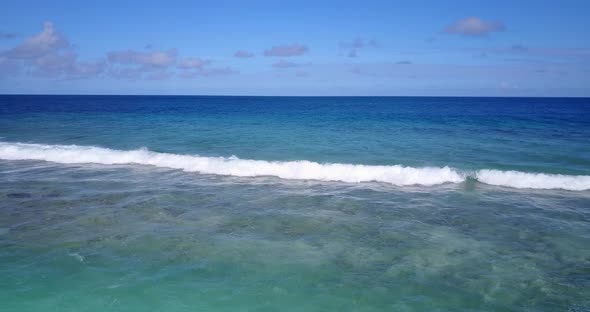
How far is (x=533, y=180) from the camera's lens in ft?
55.1

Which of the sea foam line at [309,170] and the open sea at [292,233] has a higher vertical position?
the sea foam line at [309,170]

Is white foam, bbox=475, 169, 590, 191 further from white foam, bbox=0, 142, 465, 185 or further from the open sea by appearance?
white foam, bbox=0, 142, 465, 185

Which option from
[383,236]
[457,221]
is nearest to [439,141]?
[457,221]

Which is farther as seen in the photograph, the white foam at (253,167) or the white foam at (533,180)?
the white foam at (253,167)

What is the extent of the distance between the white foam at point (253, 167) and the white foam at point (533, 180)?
130cm

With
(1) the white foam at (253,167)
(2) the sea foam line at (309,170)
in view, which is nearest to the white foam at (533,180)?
(2) the sea foam line at (309,170)

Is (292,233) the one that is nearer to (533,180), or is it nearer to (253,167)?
(253,167)

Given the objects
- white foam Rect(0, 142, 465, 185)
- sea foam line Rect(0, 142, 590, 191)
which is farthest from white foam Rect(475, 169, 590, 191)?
white foam Rect(0, 142, 465, 185)

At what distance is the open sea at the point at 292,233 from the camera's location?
7.39m

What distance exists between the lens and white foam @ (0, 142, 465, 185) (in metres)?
17.5

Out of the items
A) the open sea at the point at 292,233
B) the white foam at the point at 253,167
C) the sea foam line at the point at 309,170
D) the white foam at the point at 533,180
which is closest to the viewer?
the open sea at the point at 292,233

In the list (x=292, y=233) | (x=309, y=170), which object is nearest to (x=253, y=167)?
(x=309, y=170)

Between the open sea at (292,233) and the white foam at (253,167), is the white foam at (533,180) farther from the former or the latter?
the white foam at (253,167)

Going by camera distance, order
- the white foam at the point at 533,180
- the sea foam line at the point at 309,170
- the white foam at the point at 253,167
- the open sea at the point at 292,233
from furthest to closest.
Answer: the white foam at the point at 253,167
the sea foam line at the point at 309,170
the white foam at the point at 533,180
the open sea at the point at 292,233
